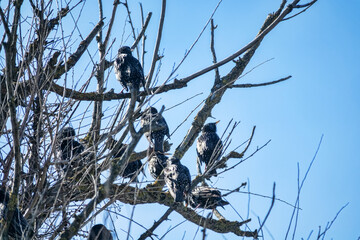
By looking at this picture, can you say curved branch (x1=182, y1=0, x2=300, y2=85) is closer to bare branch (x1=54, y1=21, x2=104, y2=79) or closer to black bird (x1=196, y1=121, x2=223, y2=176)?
bare branch (x1=54, y1=21, x2=104, y2=79)

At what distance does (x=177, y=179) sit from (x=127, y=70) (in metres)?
1.71

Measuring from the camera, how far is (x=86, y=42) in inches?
215

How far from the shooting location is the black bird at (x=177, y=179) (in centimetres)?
548

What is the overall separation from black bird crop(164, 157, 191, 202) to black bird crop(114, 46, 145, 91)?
1070mm

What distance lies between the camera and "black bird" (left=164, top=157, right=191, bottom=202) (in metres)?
5.48

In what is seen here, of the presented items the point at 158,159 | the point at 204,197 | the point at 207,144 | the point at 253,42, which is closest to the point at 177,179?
Result: the point at 158,159

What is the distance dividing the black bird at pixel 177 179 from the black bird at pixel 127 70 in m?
1.07

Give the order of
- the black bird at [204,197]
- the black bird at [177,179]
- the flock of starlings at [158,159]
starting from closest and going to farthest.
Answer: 1. the flock of starlings at [158,159]
2. the black bird at [177,179]
3. the black bird at [204,197]

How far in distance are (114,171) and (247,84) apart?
3.10 meters

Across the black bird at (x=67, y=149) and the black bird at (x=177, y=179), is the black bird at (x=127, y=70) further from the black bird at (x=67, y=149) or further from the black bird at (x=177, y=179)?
the black bird at (x=67, y=149)

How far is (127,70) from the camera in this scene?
6781 mm

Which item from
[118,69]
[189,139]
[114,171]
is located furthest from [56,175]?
[118,69]

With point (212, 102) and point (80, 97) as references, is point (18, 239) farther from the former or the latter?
point (212, 102)

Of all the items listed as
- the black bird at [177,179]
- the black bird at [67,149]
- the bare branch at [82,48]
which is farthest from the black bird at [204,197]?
the bare branch at [82,48]
